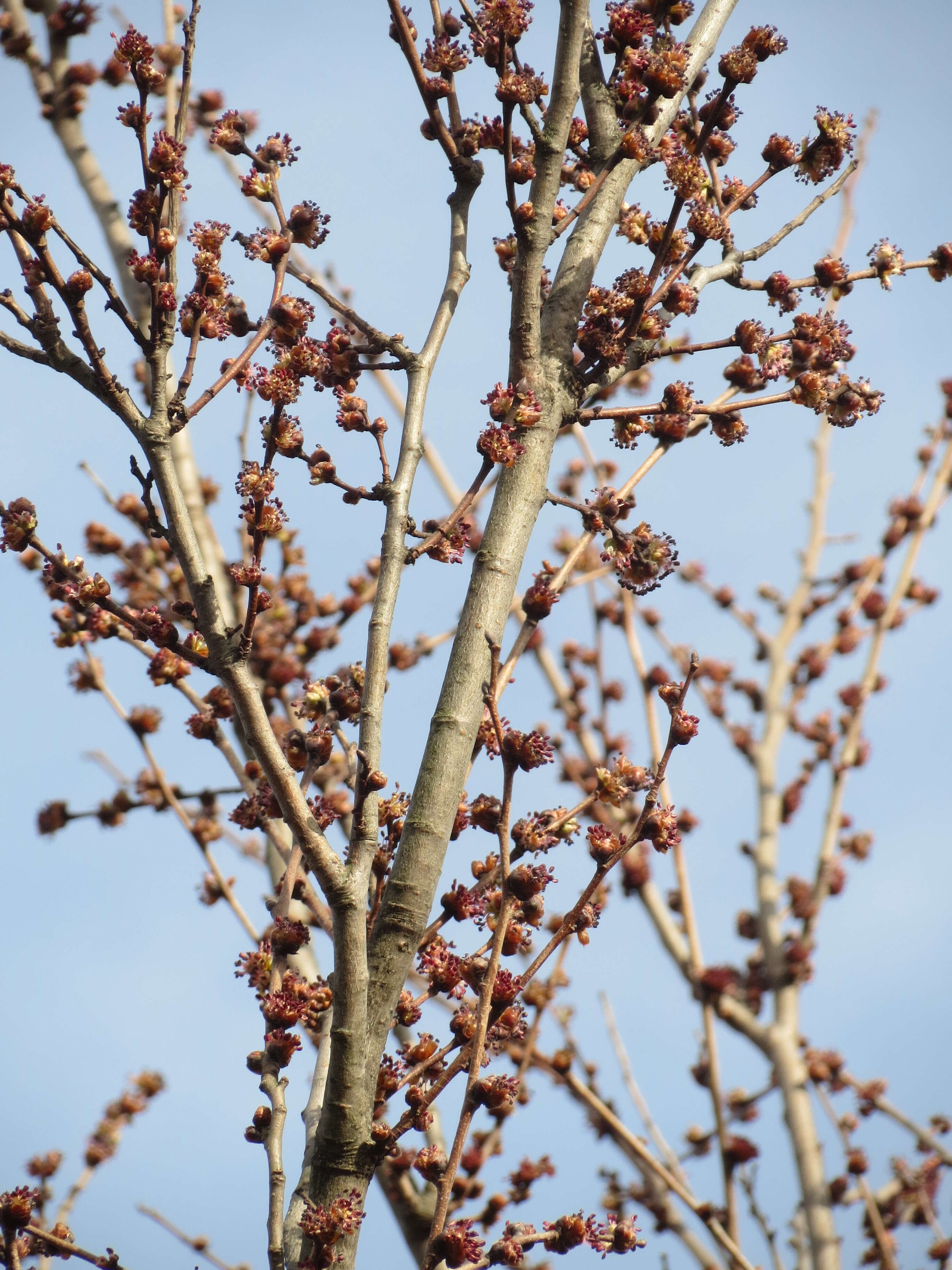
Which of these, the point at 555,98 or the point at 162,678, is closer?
the point at 555,98

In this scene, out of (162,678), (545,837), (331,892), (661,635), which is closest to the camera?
(331,892)

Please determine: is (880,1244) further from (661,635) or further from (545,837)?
(545,837)

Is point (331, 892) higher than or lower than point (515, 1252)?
higher

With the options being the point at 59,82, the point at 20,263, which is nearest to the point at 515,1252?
the point at 20,263

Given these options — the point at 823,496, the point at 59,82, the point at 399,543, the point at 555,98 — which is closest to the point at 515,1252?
the point at 399,543

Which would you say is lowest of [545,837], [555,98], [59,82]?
[545,837]

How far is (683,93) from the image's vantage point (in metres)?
2.63

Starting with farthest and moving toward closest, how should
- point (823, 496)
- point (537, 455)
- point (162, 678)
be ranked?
point (823, 496) < point (162, 678) < point (537, 455)

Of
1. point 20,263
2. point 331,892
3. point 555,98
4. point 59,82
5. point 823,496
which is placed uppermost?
point 823,496

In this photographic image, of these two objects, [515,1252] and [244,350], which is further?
[244,350]

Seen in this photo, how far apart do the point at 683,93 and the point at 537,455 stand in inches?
39.4

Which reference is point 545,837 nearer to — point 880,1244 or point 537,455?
point 537,455

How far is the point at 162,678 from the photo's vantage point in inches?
124

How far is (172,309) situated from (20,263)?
28 cm
